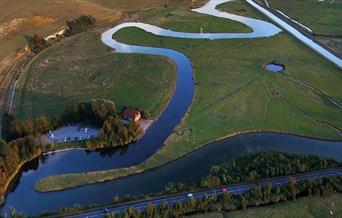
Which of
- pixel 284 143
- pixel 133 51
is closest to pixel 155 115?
pixel 284 143

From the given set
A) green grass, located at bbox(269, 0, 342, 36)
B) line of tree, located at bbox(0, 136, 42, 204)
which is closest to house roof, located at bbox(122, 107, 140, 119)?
line of tree, located at bbox(0, 136, 42, 204)

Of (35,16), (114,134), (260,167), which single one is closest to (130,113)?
(114,134)

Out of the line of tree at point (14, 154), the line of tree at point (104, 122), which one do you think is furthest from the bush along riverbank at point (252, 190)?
the line of tree at point (104, 122)

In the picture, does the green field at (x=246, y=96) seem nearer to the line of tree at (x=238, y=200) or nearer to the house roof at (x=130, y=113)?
the house roof at (x=130, y=113)

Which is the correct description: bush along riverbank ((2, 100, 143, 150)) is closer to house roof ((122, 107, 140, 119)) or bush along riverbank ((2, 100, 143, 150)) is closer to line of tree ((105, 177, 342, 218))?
house roof ((122, 107, 140, 119))

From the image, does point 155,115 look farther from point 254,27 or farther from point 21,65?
point 254,27

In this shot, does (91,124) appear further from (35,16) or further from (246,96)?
(35,16)

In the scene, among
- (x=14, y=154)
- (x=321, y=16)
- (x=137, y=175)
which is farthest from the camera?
(x=321, y=16)
